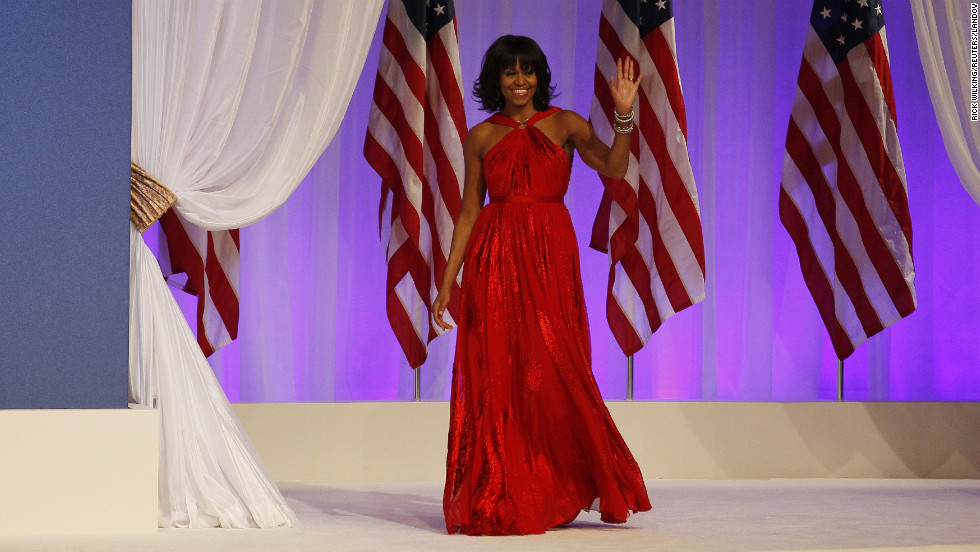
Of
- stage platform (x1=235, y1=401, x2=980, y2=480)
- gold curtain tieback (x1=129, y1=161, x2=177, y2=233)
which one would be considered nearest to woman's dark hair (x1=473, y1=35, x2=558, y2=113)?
gold curtain tieback (x1=129, y1=161, x2=177, y2=233)

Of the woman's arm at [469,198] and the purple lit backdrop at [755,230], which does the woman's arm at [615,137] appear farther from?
the purple lit backdrop at [755,230]

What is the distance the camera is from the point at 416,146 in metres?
5.35

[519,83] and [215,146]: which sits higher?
[519,83]

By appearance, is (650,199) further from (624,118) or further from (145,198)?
(145,198)

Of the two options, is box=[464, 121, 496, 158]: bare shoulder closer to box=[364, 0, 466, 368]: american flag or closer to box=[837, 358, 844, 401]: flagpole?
box=[364, 0, 466, 368]: american flag

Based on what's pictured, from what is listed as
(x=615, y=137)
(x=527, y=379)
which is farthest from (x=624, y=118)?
(x=527, y=379)

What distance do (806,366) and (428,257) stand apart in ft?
6.90

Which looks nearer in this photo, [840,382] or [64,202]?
Result: [64,202]

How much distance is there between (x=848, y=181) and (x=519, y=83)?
2309 mm

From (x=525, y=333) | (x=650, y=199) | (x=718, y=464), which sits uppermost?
(x=650, y=199)

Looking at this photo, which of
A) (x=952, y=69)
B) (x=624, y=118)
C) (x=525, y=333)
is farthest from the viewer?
(x=952, y=69)

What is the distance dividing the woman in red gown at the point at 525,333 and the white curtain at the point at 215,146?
58cm

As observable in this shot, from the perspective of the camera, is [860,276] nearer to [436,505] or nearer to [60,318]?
[436,505]

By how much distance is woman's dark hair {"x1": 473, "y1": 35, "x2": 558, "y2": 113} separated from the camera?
3727 mm
